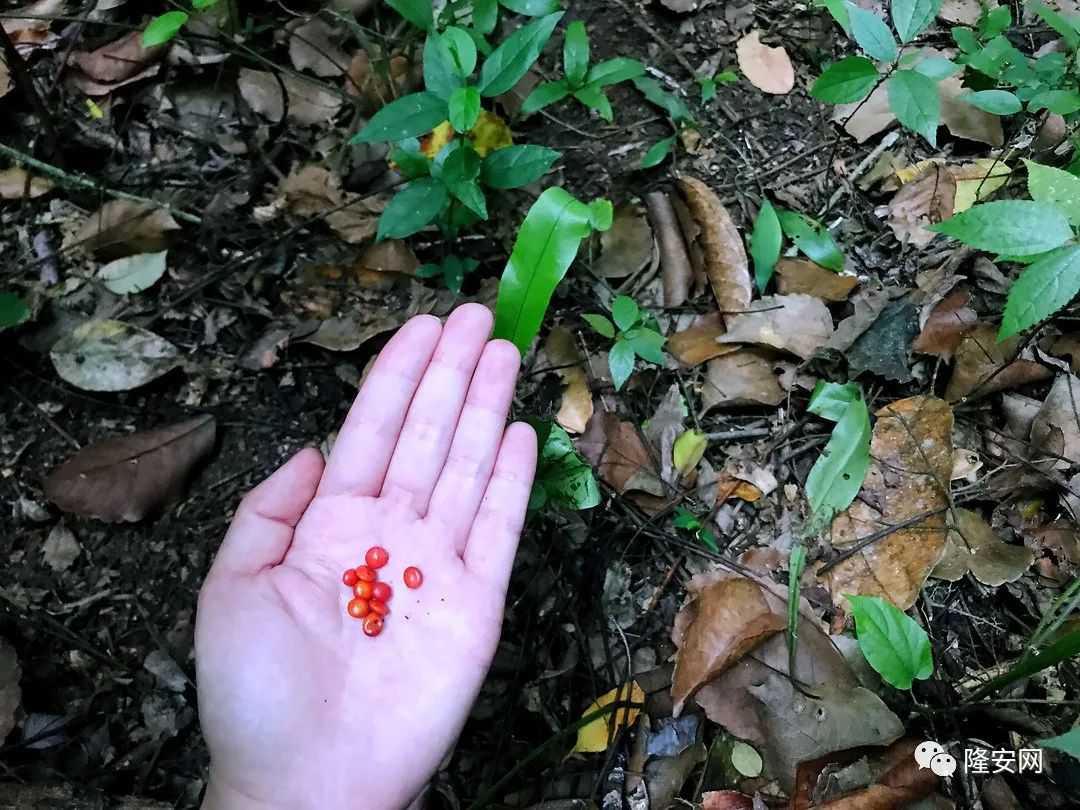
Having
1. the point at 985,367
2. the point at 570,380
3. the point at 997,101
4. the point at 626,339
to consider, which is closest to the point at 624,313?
the point at 626,339

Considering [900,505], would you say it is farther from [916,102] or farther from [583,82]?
[583,82]

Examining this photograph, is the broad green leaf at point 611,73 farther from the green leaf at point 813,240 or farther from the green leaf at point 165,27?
the green leaf at point 165,27

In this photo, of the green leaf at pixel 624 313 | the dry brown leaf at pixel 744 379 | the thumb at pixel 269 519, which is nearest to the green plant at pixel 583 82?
the green leaf at pixel 624 313

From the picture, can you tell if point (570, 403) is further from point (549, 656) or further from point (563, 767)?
point (563, 767)

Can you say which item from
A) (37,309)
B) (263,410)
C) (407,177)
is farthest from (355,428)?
(37,309)

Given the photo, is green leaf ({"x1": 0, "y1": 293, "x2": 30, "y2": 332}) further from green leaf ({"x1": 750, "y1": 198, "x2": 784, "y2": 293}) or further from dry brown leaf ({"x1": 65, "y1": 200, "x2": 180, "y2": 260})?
green leaf ({"x1": 750, "y1": 198, "x2": 784, "y2": 293})

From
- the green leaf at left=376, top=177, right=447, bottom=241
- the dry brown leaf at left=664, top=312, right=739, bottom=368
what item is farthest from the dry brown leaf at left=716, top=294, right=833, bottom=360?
the green leaf at left=376, top=177, right=447, bottom=241
